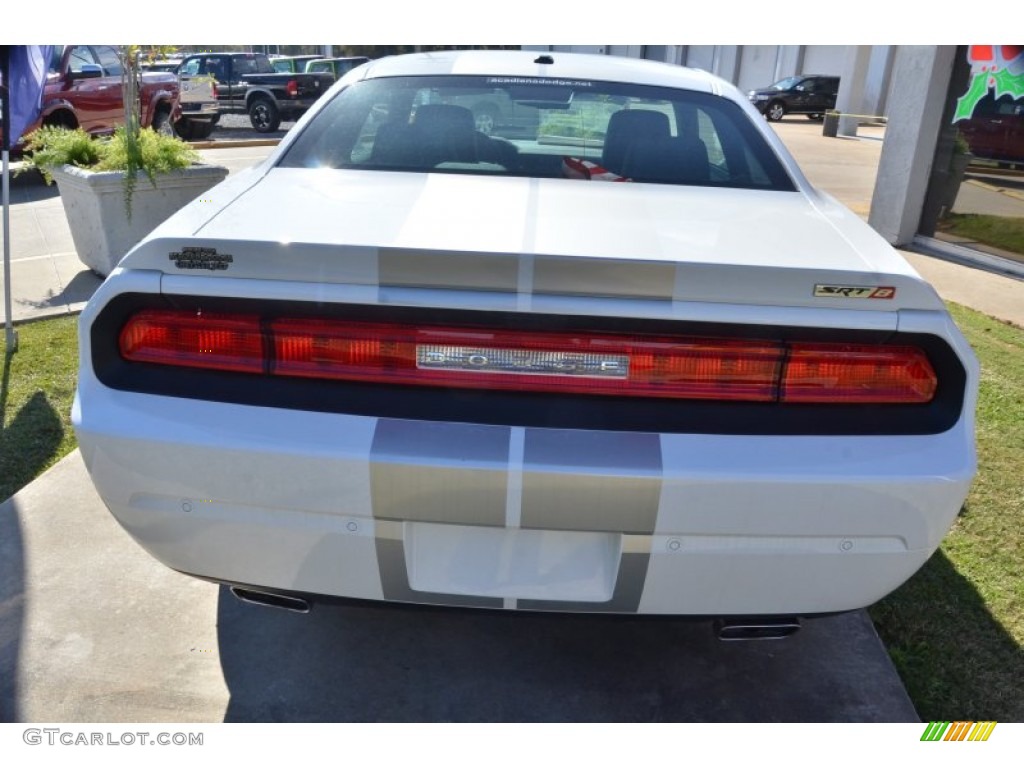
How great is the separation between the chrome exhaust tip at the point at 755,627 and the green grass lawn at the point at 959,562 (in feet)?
2.04

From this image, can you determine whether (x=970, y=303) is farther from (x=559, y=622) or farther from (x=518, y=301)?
(x=518, y=301)

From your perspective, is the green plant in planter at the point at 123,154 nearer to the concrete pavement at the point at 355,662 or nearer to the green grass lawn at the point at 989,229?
the concrete pavement at the point at 355,662

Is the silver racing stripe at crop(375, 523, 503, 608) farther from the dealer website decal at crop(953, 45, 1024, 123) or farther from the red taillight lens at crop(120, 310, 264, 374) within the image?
the dealer website decal at crop(953, 45, 1024, 123)

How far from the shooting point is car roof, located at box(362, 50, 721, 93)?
3.27 meters

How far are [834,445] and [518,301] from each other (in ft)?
2.54

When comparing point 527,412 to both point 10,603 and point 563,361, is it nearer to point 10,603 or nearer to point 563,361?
point 563,361

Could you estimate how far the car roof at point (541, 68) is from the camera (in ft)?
10.7

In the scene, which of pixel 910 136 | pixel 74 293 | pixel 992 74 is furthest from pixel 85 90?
pixel 992 74

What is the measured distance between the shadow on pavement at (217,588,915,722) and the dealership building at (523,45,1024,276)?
640 centimetres

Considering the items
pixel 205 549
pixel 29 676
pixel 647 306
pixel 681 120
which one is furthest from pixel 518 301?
pixel 29 676

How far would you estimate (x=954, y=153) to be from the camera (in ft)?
27.7

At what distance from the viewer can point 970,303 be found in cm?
664

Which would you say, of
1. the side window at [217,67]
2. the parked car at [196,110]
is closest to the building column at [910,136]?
the parked car at [196,110]

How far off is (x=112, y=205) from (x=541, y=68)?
412 centimetres
